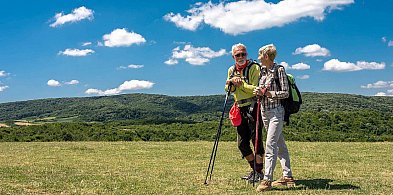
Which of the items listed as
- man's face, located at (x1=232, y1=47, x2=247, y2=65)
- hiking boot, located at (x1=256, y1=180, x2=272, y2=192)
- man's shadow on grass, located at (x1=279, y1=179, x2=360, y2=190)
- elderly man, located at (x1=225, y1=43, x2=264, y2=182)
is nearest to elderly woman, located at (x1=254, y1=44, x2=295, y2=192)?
hiking boot, located at (x1=256, y1=180, x2=272, y2=192)

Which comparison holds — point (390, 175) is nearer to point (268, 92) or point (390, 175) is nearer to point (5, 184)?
point (268, 92)

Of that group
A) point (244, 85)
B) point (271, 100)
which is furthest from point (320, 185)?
point (244, 85)

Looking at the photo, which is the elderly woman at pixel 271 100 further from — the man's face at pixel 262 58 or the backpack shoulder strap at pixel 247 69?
the backpack shoulder strap at pixel 247 69

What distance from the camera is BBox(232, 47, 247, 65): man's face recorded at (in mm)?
8851

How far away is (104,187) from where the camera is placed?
8.64 m

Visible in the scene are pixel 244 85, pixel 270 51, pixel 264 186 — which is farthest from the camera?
pixel 244 85

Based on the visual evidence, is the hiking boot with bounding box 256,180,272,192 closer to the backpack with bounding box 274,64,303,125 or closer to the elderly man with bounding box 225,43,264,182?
the elderly man with bounding box 225,43,264,182

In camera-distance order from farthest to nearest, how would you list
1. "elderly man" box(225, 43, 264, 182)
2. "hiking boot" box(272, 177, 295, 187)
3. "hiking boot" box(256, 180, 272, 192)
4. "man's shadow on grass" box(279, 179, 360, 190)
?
"elderly man" box(225, 43, 264, 182) < "hiking boot" box(272, 177, 295, 187) < "man's shadow on grass" box(279, 179, 360, 190) < "hiking boot" box(256, 180, 272, 192)

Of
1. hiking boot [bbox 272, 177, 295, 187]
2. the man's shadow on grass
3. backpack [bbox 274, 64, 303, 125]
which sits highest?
backpack [bbox 274, 64, 303, 125]

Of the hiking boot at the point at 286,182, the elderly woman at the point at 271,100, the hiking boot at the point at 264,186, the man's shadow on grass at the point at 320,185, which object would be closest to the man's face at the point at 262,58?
the elderly woman at the point at 271,100

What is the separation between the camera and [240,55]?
8844 mm

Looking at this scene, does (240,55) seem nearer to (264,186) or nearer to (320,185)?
(264,186)

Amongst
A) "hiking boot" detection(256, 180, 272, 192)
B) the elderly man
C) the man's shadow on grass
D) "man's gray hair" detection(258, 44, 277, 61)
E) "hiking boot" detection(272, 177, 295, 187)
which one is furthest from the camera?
the elderly man

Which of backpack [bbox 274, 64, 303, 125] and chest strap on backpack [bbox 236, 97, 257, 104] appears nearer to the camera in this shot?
backpack [bbox 274, 64, 303, 125]
